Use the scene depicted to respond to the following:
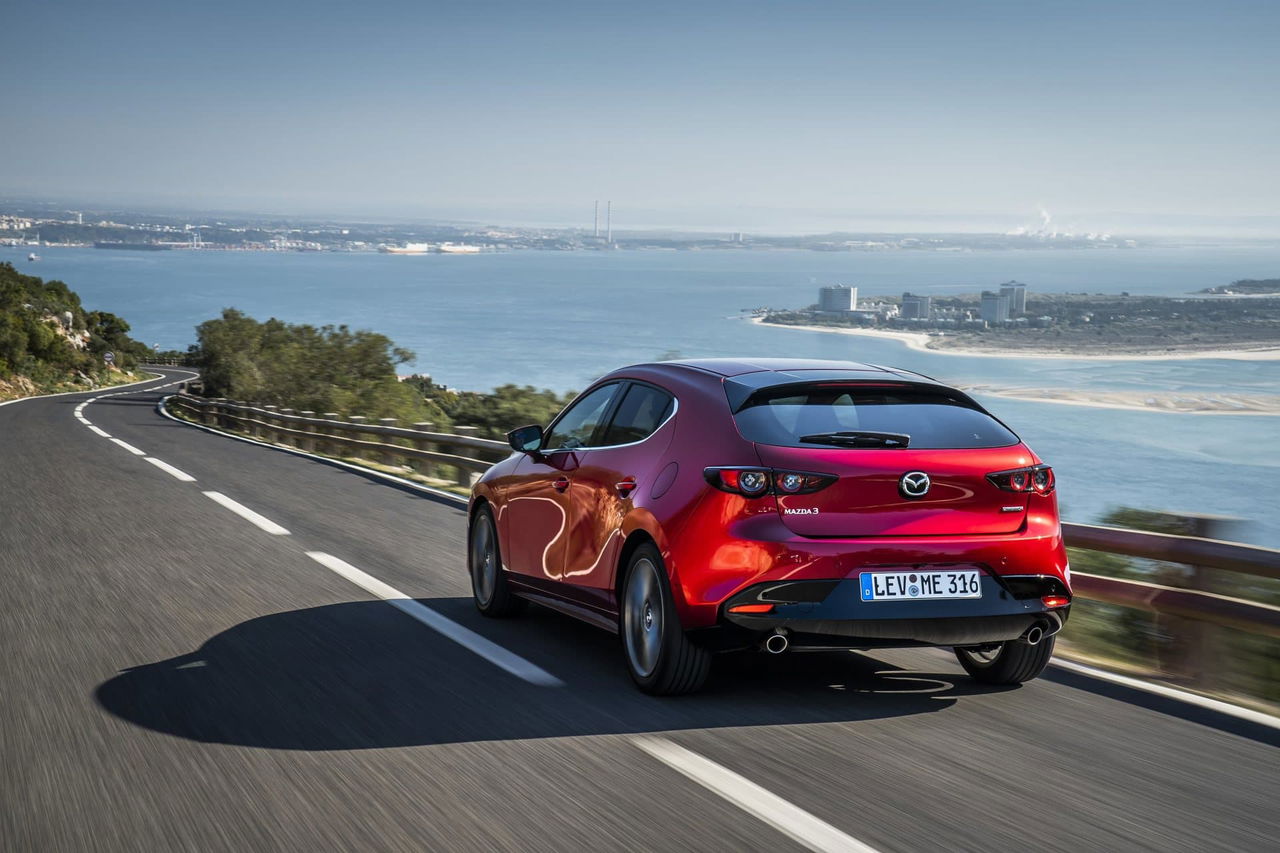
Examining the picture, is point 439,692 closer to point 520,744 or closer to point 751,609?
point 520,744

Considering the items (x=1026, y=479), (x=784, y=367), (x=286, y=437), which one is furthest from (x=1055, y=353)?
(x=1026, y=479)

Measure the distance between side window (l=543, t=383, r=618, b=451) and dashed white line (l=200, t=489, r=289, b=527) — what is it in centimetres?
499

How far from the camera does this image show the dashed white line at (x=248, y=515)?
460 inches

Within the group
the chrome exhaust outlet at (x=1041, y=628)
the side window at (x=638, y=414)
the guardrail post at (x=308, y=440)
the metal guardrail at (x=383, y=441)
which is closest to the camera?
the chrome exhaust outlet at (x=1041, y=628)

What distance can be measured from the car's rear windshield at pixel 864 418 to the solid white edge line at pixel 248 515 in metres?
7.01

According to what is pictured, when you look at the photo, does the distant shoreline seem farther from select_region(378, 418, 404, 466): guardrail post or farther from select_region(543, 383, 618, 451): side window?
select_region(543, 383, 618, 451): side window

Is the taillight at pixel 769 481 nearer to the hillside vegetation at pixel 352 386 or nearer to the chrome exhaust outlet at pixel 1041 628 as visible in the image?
the chrome exhaust outlet at pixel 1041 628

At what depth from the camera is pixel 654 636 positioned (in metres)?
5.67

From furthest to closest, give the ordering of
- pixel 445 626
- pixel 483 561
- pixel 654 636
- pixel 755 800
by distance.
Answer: pixel 483 561 → pixel 445 626 → pixel 654 636 → pixel 755 800

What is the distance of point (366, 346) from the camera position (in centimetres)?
5381

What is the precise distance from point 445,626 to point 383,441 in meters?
16.2

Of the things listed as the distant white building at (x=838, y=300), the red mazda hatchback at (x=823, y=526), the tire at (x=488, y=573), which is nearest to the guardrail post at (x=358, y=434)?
the tire at (x=488, y=573)

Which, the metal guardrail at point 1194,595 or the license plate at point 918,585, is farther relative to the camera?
the metal guardrail at point 1194,595

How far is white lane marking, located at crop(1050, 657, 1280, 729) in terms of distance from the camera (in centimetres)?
547
